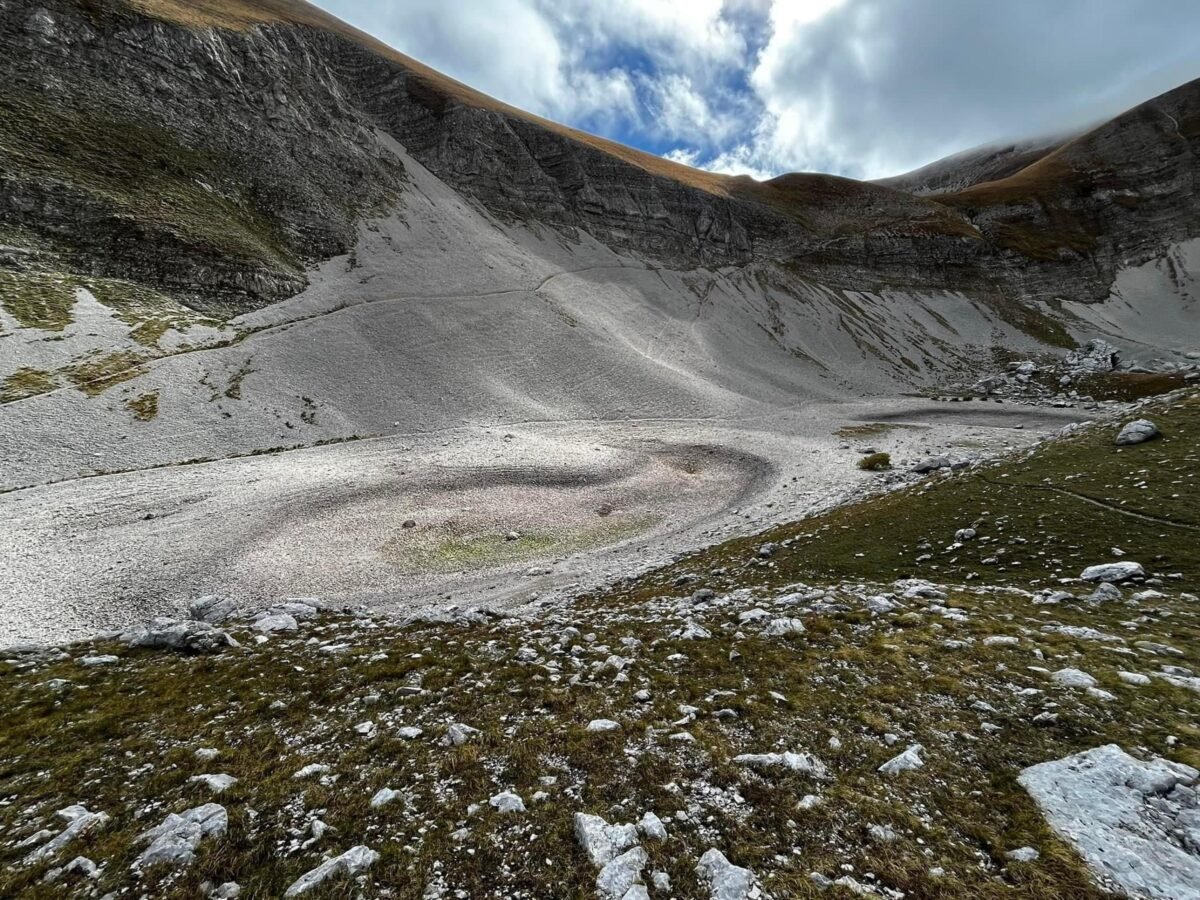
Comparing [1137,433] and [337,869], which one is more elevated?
[337,869]

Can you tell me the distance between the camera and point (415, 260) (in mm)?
74375

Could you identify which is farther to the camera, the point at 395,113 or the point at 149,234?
the point at 395,113

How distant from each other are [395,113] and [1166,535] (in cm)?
12448

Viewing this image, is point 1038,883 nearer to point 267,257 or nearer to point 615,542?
point 615,542

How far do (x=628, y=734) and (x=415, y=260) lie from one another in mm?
79359

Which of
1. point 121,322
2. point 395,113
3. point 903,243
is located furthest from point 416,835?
point 903,243

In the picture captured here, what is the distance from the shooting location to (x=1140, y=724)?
23.7ft

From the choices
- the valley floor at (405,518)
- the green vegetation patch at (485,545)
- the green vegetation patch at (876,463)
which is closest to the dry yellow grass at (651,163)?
the valley floor at (405,518)

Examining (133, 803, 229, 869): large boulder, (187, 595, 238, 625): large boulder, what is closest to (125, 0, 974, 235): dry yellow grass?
(187, 595, 238, 625): large boulder

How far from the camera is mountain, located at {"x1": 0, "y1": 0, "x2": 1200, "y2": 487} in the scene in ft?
142

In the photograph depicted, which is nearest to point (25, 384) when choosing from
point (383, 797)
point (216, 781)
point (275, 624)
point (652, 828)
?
point (275, 624)

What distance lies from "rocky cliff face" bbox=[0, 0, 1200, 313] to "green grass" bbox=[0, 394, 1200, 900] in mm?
57786

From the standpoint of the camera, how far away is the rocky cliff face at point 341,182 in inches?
2084

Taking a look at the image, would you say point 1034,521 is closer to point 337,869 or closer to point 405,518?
point 337,869
